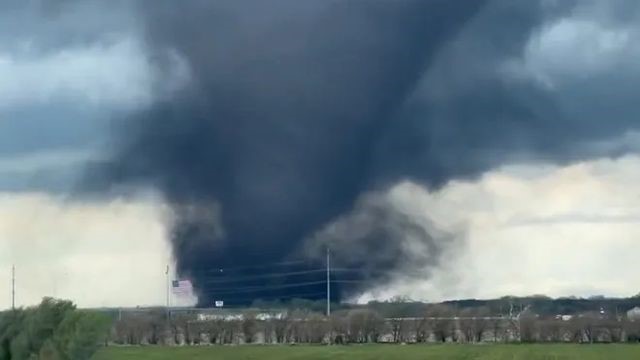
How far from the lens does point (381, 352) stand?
122688 millimetres

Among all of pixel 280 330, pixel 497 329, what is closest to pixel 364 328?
pixel 280 330

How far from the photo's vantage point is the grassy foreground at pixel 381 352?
113 m

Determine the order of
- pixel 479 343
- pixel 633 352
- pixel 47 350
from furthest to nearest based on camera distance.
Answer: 1. pixel 479 343
2. pixel 633 352
3. pixel 47 350

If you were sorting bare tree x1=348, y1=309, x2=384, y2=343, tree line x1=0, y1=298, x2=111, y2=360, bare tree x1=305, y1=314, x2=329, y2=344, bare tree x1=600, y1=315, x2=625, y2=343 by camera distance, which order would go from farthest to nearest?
1. bare tree x1=305, y1=314, x2=329, y2=344
2. bare tree x1=348, y1=309, x2=384, y2=343
3. bare tree x1=600, y1=315, x2=625, y2=343
4. tree line x1=0, y1=298, x2=111, y2=360

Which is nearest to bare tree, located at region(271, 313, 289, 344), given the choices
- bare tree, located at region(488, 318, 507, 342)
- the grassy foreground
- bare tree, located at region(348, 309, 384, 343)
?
bare tree, located at region(348, 309, 384, 343)

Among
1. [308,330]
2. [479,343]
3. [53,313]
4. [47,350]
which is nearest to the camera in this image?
[47,350]

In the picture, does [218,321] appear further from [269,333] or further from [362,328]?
[362,328]

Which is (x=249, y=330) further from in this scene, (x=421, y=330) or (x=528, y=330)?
(x=528, y=330)

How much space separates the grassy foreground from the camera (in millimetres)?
113062

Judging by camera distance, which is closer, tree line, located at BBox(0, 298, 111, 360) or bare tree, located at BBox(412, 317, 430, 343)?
tree line, located at BBox(0, 298, 111, 360)

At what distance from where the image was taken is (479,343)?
13925 centimetres

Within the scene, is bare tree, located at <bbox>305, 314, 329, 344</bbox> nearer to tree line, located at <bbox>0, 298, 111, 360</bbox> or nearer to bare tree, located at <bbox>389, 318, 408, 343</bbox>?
bare tree, located at <bbox>389, 318, 408, 343</bbox>

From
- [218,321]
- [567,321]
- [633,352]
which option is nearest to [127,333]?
[218,321]

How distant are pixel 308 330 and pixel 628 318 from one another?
3593cm
